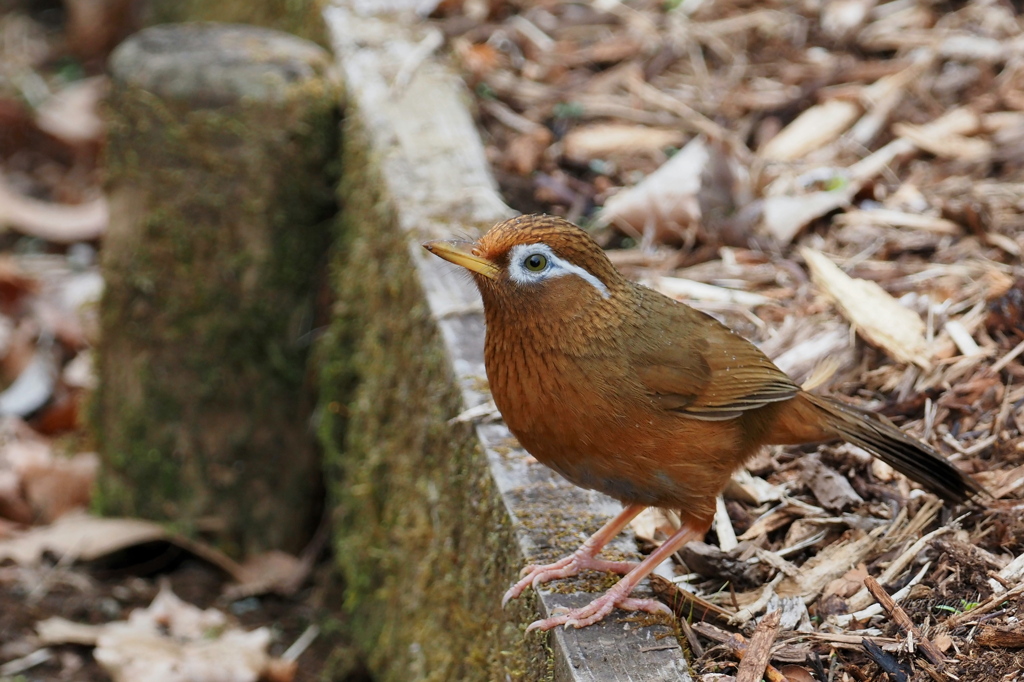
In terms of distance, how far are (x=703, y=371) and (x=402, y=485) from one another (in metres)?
1.46

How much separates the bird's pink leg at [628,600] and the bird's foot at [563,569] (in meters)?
0.07

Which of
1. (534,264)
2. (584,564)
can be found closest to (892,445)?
(584,564)

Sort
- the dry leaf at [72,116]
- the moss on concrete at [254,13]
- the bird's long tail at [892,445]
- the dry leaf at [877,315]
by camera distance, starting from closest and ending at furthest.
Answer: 1. the bird's long tail at [892,445]
2. the dry leaf at [877,315]
3. the moss on concrete at [254,13]
4. the dry leaf at [72,116]

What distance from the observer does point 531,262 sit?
2.99 metres

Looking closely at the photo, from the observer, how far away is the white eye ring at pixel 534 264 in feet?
9.79

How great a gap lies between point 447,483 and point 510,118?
2468 mm

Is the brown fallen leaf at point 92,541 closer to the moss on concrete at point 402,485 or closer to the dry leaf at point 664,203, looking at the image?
the moss on concrete at point 402,485

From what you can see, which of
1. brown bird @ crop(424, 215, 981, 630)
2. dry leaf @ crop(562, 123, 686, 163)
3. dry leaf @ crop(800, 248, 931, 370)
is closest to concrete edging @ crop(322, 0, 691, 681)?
brown bird @ crop(424, 215, 981, 630)

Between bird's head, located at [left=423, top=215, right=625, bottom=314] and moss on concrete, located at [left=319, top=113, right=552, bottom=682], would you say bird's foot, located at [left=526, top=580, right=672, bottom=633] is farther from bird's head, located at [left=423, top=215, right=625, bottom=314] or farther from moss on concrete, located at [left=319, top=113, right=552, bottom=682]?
bird's head, located at [left=423, top=215, right=625, bottom=314]

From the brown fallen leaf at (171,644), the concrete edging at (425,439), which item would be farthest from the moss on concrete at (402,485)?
the brown fallen leaf at (171,644)

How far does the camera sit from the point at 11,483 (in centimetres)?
554

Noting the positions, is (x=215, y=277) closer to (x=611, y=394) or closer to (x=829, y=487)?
(x=611, y=394)

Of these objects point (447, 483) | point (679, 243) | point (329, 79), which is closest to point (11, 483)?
point (329, 79)

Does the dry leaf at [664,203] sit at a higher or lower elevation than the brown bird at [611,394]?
lower
